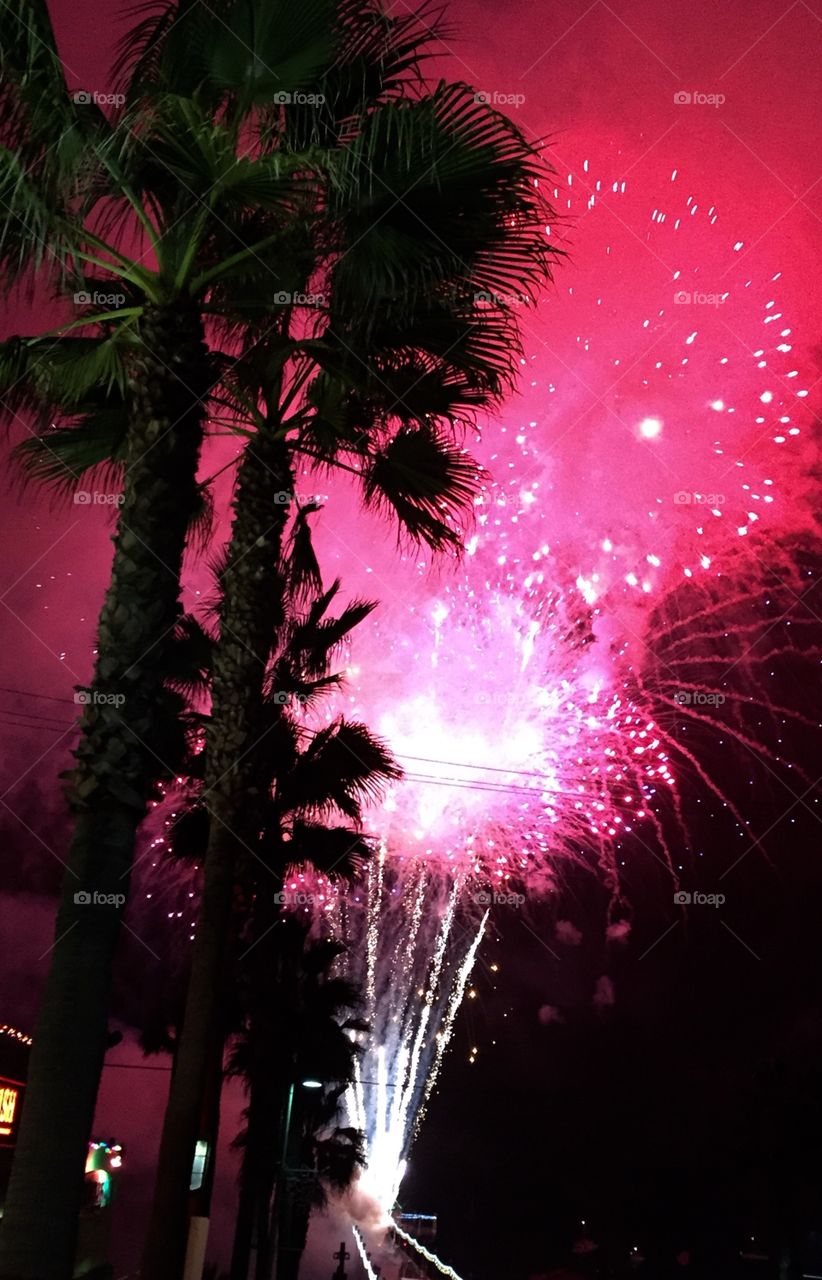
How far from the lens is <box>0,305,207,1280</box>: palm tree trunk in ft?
20.7

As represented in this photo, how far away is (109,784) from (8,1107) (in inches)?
1163

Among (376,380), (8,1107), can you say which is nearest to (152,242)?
(376,380)

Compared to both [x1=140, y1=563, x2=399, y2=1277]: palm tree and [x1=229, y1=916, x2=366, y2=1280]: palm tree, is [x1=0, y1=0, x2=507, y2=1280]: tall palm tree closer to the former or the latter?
[x1=140, y1=563, x2=399, y2=1277]: palm tree

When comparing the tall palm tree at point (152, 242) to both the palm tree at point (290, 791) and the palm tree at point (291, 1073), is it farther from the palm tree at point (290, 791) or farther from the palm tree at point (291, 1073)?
the palm tree at point (291, 1073)

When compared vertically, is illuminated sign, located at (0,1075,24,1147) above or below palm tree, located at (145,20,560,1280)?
below

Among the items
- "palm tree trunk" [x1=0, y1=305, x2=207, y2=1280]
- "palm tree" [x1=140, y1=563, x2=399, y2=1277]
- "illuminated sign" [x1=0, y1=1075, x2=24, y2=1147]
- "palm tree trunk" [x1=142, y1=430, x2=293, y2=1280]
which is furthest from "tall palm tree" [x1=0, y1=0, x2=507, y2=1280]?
"illuminated sign" [x1=0, y1=1075, x2=24, y2=1147]

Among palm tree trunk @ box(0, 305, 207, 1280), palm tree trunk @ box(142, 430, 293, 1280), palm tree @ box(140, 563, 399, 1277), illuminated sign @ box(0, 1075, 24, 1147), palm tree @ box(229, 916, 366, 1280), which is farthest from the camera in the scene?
illuminated sign @ box(0, 1075, 24, 1147)

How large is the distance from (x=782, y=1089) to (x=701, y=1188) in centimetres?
3314

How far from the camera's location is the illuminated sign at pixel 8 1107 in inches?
1277

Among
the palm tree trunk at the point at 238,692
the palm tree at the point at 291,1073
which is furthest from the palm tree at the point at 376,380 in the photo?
the palm tree at the point at 291,1073

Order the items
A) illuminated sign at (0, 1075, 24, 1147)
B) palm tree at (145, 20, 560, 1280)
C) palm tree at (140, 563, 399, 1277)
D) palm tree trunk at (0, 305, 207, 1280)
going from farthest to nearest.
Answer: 1. illuminated sign at (0, 1075, 24, 1147)
2. palm tree at (140, 563, 399, 1277)
3. palm tree at (145, 20, 560, 1280)
4. palm tree trunk at (0, 305, 207, 1280)

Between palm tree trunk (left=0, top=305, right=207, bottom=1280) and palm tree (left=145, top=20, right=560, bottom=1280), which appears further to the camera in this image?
palm tree (left=145, top=20, right=560, bottom=1280)

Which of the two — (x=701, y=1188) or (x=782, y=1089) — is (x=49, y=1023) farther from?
(x=701, y=1188)

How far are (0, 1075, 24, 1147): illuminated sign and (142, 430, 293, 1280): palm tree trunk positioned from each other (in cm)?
2505
